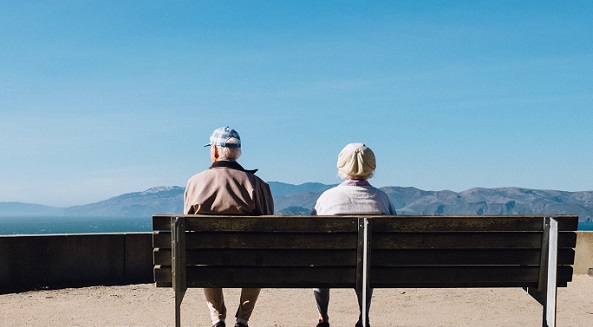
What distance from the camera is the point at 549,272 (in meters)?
4.98

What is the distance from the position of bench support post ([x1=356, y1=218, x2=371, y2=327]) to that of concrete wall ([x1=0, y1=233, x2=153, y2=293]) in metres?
5.10

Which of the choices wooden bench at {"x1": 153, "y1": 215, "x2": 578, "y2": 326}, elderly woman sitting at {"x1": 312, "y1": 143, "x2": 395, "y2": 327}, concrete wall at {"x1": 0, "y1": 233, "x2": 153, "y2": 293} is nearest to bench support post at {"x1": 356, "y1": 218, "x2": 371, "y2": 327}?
wooden bench at {"x1": 153, "y1": 215, "x2": 578, "y2": 326}

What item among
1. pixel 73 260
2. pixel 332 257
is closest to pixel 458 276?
pixel 332 257

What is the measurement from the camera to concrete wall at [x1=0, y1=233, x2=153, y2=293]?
8.84m

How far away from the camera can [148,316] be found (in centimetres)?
715

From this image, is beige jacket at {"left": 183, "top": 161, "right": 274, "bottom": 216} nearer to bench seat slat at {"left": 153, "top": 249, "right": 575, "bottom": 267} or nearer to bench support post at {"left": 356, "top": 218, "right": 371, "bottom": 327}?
bench seat slat at {"left": 153, "top": 249, "right": 575, "bottom": 267}

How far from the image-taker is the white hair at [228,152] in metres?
5.46

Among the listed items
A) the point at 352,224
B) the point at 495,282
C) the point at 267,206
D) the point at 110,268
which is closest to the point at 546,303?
the point at 495,282

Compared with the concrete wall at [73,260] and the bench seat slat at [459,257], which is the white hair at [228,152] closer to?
the bench seat slat at [459,257]

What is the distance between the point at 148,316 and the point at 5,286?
2645 mm

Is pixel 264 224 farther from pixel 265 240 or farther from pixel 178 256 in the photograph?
pixel 178 256

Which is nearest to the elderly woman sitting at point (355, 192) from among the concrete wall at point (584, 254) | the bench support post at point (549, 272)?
the bench support post at point (549, 272)

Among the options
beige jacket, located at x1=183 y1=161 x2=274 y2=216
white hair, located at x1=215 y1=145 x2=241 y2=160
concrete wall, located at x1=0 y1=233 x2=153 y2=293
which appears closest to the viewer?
beige jacket, located at x1=183 y1=161 x2=274 y2=216

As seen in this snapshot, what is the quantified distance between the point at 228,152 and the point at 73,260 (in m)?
4.56
